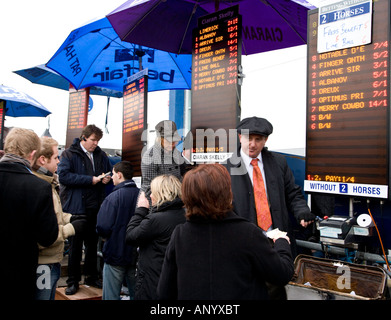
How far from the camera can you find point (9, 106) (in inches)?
407

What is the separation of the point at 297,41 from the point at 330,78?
2.15 metres

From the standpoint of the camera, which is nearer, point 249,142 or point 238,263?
point 238,263

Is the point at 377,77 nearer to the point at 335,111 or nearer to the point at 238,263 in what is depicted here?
the point at 335,111

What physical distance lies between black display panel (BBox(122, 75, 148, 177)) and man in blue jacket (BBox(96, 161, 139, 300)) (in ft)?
5.42

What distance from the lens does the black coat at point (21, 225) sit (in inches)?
89.3

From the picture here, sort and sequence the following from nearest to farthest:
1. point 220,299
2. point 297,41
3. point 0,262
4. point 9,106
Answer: point 220,299 → point 0,262 → point 297,41 → point 9,106

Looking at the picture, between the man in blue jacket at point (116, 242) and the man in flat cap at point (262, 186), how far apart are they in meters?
1.45

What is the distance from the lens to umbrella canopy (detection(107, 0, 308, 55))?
4.31 meters

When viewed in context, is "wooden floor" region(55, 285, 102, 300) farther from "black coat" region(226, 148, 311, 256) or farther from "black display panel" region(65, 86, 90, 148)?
"black display panel" region(65, 86, 90, 148)

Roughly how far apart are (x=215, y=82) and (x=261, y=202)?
1.79 meters

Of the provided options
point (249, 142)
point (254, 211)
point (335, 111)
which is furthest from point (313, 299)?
point (335, 111)

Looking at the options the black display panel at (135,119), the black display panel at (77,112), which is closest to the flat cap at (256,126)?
the black display panel at (135,119)

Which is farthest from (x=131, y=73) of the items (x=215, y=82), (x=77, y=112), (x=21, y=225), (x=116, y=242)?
(x=21, y=225)

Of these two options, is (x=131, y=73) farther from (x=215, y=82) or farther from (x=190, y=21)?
(x=215, y=82)
